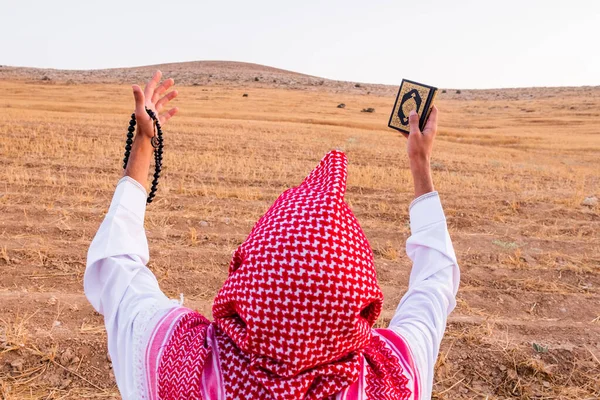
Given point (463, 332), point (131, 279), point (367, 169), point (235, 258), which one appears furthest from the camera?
point (367, 169)

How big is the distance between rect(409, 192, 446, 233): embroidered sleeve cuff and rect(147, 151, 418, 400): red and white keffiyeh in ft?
1.99

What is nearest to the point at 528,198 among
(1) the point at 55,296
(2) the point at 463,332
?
(2) the point at 463,332

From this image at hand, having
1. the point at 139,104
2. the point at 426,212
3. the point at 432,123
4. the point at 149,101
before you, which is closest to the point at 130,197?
the point at 139,104

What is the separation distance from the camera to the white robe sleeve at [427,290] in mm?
1587

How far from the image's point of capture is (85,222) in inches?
251

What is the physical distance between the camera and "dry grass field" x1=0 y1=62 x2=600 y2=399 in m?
3.61

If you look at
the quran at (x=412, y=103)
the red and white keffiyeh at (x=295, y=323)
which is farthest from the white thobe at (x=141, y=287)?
the quran at (x=412, y=103)

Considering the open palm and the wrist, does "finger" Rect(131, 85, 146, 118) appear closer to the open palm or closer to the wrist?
the open palm

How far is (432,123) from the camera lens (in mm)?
2191

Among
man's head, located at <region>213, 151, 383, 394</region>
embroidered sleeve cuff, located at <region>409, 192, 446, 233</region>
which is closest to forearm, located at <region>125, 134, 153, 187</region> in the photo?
man's head, located at <region>213, 151, 383, 394</region>

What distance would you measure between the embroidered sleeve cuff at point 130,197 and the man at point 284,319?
0.24 ft

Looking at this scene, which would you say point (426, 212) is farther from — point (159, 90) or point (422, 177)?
point (159, 90)

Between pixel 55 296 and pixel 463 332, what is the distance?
339 cm

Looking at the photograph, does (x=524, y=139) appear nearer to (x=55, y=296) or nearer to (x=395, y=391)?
(x=55, y=296)
